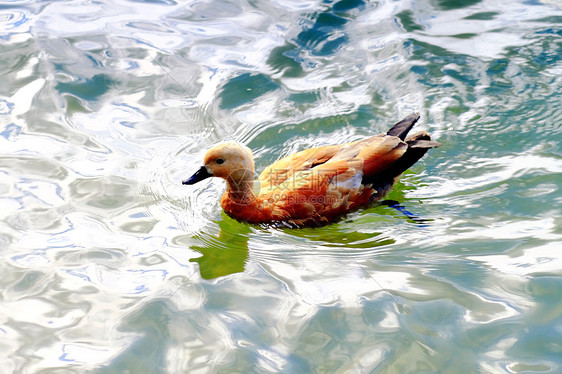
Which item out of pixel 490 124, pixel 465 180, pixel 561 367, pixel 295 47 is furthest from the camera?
pixel 295 47

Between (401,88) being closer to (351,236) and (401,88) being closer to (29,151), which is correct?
(351,236)

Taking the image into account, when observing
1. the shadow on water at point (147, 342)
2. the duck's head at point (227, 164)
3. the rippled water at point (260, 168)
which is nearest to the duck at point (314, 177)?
the duck's head at point (227, 164)

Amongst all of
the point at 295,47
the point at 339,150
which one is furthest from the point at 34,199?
the point at 295,47

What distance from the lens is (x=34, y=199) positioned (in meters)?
6.25

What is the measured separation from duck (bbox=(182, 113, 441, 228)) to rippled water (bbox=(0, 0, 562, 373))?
194 mm

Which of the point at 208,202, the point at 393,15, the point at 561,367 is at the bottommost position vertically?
the point at 208,202

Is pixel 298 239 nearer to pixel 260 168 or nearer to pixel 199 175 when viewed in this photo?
pixel 199 175

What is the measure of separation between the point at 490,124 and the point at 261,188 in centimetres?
289

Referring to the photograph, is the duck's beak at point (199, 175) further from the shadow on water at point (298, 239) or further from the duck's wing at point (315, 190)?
the duck's wing at point (315, 190)

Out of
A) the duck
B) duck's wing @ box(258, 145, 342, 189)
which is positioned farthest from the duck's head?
duck's wing @ box(258, 145, 342, 189)

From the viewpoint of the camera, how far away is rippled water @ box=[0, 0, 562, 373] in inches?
179

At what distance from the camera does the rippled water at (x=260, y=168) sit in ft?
15.0

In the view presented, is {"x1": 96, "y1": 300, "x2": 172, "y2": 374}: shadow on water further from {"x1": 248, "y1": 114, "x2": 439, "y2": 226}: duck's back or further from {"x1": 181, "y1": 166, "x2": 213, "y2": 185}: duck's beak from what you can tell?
{"x1": 248, "y1": 114, "x2": 439, "y2": 226}: duck's back

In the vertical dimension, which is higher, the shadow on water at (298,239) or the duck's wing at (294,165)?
the duck's wing at (294,165)
